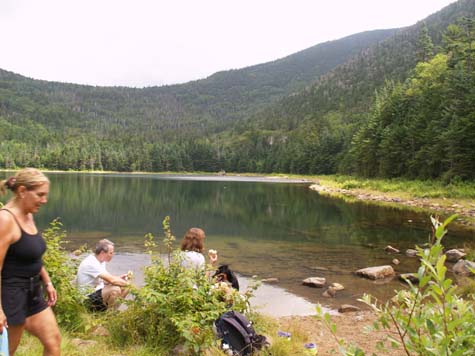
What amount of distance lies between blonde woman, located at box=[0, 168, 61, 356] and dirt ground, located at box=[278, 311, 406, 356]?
4.55 meters

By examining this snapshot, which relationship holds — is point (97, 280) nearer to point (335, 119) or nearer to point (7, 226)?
point (7, 226)

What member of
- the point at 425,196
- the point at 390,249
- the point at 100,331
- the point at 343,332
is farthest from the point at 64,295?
the point at 425,196

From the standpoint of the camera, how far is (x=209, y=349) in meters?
5.34

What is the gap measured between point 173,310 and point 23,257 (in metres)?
2.61

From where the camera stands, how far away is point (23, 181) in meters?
3.78

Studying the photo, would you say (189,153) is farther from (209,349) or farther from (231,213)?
(209,349)

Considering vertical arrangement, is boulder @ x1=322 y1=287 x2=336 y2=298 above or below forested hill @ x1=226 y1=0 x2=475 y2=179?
A: below

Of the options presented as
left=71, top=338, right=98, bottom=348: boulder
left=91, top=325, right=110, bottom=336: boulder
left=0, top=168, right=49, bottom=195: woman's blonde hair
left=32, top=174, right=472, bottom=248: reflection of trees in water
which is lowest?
Answer: left=32, top=174, right=472, bottom=248: reflection of trees in water

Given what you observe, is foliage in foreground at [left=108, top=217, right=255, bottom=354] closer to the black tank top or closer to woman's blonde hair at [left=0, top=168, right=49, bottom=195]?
the black tank top

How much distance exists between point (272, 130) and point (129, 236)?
18008cm

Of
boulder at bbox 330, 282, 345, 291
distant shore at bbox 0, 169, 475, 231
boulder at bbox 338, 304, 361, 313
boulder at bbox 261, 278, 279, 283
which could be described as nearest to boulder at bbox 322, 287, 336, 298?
boulder at bbox 330, 282, 345, 291

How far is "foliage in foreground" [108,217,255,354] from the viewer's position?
554cm

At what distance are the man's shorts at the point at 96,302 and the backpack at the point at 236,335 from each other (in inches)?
108

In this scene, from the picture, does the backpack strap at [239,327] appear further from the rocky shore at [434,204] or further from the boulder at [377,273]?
the rocky shore at [434,204]
